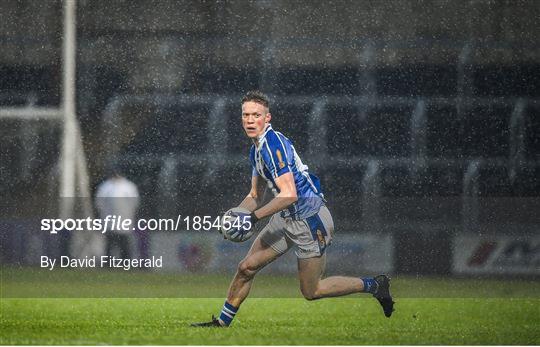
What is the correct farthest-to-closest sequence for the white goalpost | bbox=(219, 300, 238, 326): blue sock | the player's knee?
bbox=(219, 300, 238, 326): blue sock
the player's knee
the white goalpost

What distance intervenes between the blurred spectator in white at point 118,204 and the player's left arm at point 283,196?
1.80 feet

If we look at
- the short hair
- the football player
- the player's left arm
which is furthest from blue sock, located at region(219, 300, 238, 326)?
the short hair

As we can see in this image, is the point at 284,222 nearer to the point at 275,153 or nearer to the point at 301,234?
the point at 301,234

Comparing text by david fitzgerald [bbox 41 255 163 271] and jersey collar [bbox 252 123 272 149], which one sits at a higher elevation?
jersey collar [bbox 252 123 272 149]

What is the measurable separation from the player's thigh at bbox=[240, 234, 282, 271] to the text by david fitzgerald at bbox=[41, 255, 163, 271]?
15.9 inches

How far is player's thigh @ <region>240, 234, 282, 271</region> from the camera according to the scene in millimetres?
4590

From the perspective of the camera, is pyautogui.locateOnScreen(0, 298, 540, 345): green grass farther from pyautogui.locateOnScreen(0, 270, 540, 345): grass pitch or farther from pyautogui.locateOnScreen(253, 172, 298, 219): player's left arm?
pyautogui.locateOnScreen(253, 172, 298, 219): player's left arm

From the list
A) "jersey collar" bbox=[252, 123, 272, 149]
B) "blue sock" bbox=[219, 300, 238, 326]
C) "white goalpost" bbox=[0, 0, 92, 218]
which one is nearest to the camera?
"white goalpost" bbox=[0, 0, 92, 218]

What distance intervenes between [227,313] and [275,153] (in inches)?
29.7

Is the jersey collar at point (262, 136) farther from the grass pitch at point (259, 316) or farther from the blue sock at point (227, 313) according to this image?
the blue sock at point (227, 313)

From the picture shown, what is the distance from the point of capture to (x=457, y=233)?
4637 millimetres

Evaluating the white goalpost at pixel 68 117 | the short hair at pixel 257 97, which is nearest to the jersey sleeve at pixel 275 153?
the short hair at pixel 257 97

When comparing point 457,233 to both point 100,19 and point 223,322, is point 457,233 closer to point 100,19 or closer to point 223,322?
point 223,322

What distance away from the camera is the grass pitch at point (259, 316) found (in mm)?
4602
